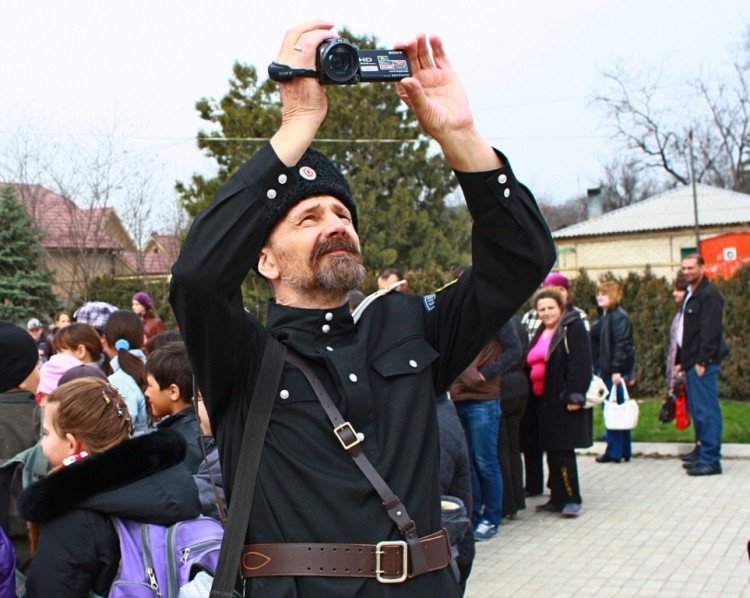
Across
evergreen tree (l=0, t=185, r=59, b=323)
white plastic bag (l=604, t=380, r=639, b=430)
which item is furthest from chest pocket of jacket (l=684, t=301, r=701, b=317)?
evergreen tree (l=0, t=185, r=59, b=323)

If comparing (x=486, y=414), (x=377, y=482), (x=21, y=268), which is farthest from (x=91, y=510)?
(x=21, y=268)

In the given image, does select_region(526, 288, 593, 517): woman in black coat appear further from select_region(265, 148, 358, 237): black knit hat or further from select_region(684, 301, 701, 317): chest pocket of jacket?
select_region(265, 148, 358, 237): black knit hat

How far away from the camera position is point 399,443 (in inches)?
91.0

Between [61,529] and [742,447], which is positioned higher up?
[61,529]

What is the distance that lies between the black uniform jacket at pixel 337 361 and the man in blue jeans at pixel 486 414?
475 centimetres

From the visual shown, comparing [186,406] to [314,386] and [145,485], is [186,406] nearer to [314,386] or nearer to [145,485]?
[145,485]

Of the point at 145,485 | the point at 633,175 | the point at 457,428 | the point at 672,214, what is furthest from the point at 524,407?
the point at 633,175

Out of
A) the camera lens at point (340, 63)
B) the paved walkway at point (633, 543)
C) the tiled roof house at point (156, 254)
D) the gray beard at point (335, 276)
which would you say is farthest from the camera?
the tiled roof house at point (156, 254)

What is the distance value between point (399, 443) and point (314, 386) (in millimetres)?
261

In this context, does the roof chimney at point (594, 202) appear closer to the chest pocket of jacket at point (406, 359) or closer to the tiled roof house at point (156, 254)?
the tiled roof house at point (156, 254)

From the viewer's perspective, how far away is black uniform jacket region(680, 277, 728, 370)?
29.6ft

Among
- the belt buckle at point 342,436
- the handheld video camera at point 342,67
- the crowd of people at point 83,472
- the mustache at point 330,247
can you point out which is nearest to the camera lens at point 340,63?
the handheld video camera at point 342,67

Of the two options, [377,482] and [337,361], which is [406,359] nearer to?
[337,361]

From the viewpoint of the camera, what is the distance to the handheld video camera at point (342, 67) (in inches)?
84.7
